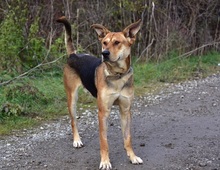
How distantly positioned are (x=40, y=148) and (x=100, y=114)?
111cm

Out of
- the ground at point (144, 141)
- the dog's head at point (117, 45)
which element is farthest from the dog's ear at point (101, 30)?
the ground at point (144, 141)

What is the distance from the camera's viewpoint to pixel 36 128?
7117 mm

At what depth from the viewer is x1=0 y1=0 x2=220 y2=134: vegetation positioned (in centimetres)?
814

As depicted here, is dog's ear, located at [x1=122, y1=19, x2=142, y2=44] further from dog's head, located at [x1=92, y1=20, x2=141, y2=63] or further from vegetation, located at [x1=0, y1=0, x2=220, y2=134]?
vegetation, located at [x1=0, y1=0, x2=220, y2=134]

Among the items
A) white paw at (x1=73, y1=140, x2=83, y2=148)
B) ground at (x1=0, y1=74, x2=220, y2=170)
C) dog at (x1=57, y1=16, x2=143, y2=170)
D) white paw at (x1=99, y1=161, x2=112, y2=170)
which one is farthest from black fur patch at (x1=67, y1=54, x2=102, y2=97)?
white paw at (x1=99, y1=161, x2=112, y2=170)

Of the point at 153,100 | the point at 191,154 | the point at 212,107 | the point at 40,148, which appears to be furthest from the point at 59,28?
the point at 191,154

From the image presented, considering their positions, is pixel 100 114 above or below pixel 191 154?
above

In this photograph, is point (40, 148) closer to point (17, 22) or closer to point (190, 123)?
point (190, 123)

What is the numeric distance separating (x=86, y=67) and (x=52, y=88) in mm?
2867

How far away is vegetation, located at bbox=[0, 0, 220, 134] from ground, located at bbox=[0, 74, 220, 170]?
0.65 meters

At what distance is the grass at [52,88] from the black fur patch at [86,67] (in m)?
1.32

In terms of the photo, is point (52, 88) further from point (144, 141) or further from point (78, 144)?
point (144, 141)

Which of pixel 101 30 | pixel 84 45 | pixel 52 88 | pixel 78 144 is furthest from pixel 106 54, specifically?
pixel 84 45

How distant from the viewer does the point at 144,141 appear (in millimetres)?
6422
